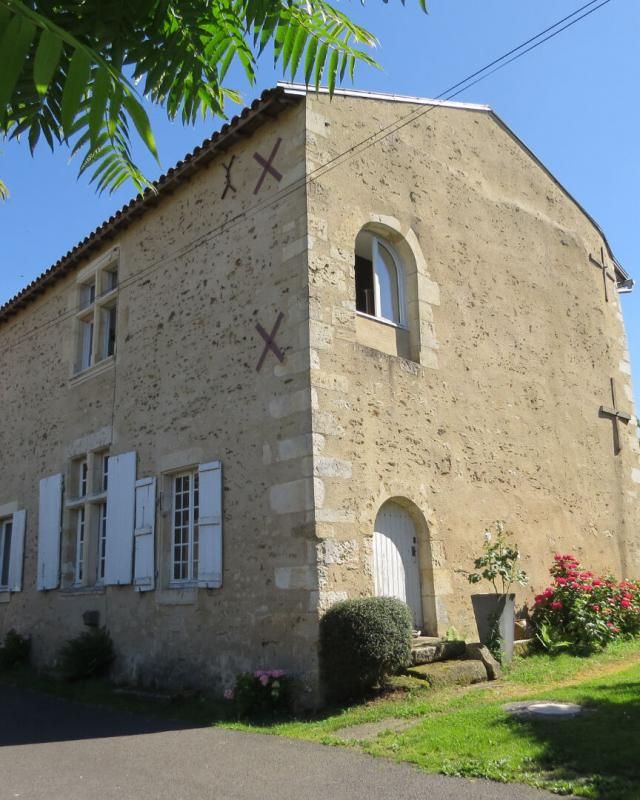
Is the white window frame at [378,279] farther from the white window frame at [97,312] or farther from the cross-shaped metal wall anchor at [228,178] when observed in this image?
the white window frame at [97,312]

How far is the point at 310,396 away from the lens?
785cm

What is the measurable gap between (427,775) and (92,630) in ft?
21.8

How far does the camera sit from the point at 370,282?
33.6 feet

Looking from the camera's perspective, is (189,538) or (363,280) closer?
(189,538)

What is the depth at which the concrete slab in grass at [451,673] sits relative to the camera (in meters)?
7.47

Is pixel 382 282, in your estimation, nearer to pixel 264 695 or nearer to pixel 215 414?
pixel 215 414

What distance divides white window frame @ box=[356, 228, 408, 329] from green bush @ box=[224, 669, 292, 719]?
4334mm

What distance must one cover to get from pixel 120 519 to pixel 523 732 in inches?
249

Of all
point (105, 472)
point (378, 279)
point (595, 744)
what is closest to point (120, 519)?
point (105, 472)

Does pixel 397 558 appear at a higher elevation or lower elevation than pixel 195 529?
lower

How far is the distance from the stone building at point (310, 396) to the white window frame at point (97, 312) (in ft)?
0.17

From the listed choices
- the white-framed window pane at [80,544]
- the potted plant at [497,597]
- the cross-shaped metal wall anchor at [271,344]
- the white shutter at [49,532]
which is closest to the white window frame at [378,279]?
the cross-shaped metal wall anchor at [271,344]

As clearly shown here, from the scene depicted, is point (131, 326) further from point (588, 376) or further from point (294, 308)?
point (588, 376)

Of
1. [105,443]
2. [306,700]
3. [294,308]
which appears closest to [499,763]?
[306,700]
